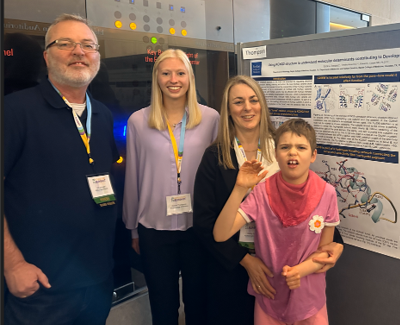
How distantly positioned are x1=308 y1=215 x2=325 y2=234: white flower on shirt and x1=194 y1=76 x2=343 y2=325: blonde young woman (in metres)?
0.14

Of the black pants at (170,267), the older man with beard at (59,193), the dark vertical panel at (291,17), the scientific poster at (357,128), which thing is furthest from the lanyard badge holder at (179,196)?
the dark vertical panel at (291,17)

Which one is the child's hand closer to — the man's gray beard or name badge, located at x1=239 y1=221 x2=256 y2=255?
name badge, located at x1=239 y1=221 x2=256 y2=255

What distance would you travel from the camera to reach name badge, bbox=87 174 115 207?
1.40 meters

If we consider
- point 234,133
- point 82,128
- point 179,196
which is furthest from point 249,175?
point 82,128

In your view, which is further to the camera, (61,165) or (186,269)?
(186,269)

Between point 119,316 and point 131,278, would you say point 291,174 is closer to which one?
point 131,278

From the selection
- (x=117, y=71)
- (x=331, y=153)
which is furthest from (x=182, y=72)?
(x=331, y=153)

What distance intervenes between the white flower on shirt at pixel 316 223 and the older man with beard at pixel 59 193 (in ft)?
2.68

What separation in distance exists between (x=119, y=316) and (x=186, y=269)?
2.01ft

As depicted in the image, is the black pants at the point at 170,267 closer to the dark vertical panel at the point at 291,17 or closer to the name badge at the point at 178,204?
the name badge at the point at 178,204

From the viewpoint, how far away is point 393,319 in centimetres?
155

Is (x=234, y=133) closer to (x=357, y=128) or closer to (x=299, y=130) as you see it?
(x=299, y=130)

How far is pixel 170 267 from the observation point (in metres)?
1.60

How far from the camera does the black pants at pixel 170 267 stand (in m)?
1.59
